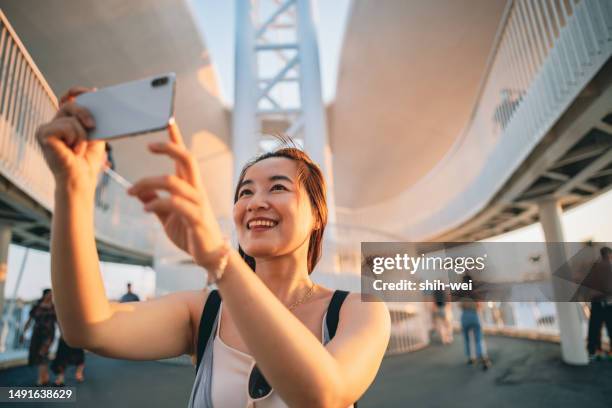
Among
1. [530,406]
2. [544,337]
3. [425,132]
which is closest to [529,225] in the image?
[544,337]

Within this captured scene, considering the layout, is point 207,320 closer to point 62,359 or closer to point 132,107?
point 132,107

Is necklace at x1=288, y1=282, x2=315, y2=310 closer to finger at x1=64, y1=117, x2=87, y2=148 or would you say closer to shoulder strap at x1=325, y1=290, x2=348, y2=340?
shoulder strap at x1=325, y1=290, x2=348, y2=340

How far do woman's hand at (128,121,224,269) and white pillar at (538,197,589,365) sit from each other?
767 cm

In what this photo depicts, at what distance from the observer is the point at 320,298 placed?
3.55 ft

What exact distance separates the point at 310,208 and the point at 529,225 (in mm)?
9596

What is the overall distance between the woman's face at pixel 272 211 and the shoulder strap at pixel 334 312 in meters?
Answer: 0.19

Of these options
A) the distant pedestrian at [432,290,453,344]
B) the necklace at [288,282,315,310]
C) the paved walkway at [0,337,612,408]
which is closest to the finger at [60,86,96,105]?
the necklace at [288,282,315,310]

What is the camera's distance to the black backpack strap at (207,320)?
39.4 inches

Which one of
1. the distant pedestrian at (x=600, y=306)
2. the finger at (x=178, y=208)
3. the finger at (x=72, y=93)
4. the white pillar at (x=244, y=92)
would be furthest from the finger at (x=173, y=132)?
the white pillar at (x=244, y=92)

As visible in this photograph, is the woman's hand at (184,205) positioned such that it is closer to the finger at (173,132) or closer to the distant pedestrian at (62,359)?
the finger at (173,132)

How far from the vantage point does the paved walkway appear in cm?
448

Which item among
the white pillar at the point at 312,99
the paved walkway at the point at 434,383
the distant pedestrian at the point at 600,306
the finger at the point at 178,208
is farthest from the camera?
the white pillar at the point at 312,99

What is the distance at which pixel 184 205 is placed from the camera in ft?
1.60
